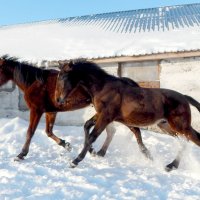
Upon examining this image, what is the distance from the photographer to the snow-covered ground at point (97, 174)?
4621mm

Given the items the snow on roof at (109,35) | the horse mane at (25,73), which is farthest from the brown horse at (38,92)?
the snow on roof at (109,35)

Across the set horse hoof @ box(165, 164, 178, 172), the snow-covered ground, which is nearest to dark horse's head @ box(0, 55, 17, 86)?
the snow-covered ground

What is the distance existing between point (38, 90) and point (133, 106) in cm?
200

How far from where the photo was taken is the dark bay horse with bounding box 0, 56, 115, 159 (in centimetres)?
685

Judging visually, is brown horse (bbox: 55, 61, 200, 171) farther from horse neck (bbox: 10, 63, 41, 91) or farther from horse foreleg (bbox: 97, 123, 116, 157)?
horse neck (bbox: 10, 63, 41, 91)

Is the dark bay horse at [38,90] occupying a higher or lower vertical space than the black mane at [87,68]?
lower

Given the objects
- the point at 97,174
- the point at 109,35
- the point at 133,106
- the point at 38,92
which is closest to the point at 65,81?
the point at 38,92

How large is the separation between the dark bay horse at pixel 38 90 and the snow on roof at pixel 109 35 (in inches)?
141

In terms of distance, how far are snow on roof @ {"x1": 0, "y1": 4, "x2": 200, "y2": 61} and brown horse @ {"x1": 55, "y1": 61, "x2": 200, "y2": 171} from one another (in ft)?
12.8

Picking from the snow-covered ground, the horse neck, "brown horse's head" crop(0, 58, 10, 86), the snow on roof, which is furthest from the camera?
the snow on roof

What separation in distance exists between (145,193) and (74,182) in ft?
3.40

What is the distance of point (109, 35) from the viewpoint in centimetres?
1270

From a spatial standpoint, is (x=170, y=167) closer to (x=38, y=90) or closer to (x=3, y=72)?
(x=38, y=90)

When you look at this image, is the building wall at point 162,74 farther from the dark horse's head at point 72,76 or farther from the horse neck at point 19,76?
the dark horse's head at point 72,76
